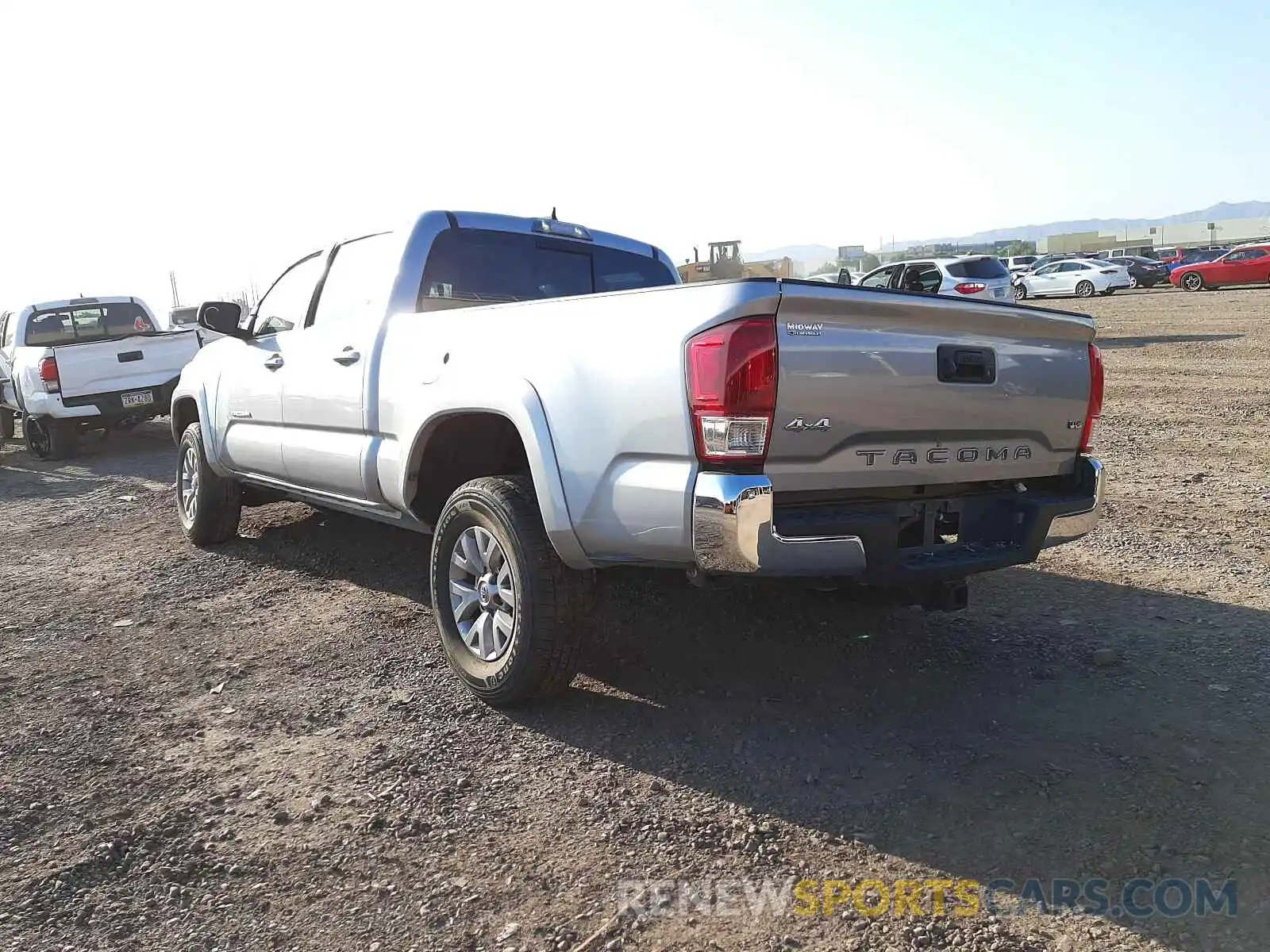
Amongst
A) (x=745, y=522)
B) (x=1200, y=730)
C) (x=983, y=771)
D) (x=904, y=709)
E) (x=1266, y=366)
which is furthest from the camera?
(x=1266, y=366)

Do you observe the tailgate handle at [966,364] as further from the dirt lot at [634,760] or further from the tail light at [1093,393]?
the dirt lot at [634,760]

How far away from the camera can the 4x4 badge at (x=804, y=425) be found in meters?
3.10

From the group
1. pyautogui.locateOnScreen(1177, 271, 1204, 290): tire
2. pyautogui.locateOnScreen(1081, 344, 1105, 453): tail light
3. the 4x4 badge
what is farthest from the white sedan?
the 4x4 badge

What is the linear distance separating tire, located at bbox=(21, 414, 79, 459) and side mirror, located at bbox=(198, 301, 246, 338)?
24.2 feet

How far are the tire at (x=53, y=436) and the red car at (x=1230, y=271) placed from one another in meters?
31.6

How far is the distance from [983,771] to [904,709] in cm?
55

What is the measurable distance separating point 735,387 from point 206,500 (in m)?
4.81

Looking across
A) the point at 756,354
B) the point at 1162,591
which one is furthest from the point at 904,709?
the point at 1162,591

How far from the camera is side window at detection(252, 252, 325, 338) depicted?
5586 millimetres

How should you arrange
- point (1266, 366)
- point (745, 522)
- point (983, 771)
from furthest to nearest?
point (1266, 366)
point (983, 771)
point (745, 522)

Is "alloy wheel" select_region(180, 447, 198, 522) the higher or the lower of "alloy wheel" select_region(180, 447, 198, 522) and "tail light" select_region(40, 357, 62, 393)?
the lower

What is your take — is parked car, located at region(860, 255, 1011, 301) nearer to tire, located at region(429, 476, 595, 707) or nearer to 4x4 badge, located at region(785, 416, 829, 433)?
tire, located at region(429, 476, 595, 707)

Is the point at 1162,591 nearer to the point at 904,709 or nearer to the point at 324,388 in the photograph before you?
the point at 904,709

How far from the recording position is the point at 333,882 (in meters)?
A: 2.79
